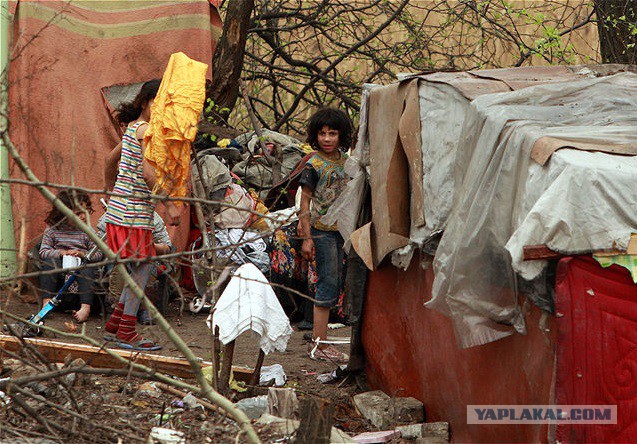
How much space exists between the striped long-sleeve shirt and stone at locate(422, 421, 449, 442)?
11.7ft

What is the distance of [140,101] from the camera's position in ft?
21.3

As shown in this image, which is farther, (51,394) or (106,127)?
(106,127)

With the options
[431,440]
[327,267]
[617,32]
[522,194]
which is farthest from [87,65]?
[522,194]

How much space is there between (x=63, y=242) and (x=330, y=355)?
7.77 feet

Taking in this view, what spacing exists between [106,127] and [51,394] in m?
4.04

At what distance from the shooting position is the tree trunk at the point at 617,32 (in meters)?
8.41

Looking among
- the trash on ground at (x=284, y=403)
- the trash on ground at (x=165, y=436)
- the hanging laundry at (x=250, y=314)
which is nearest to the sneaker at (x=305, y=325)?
the hanging laundry at (x=250, y=314)

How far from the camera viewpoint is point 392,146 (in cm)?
519

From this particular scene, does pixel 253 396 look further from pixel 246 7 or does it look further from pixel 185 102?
pixel 246 7

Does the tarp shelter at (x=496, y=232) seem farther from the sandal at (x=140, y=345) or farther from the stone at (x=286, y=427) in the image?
the sandal at (x=140, y=345)

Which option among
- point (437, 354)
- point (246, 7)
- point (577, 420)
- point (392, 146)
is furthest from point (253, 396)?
point (246, 7)

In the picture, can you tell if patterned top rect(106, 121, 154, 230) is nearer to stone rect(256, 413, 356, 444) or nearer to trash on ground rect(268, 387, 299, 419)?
trash on ground rect(268, 387, 299, 419)

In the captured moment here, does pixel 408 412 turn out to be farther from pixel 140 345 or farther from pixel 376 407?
pixel 140 345

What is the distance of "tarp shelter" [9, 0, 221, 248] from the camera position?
26.0 feet
